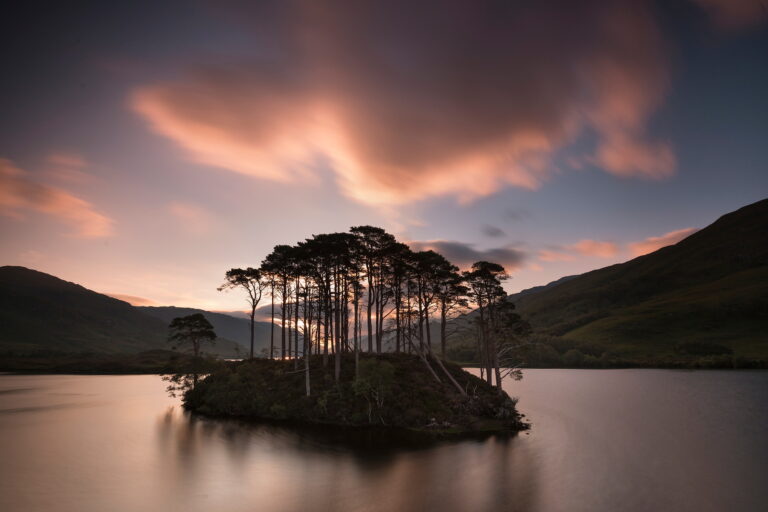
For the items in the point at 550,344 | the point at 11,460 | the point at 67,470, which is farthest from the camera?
the point at 550,344

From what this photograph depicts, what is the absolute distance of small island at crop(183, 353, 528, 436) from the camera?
41.8 m

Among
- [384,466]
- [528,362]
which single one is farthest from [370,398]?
[528,362]

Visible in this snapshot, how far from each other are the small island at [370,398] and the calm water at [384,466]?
416 centimetres

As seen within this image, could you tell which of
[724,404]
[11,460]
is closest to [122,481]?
[11,460]

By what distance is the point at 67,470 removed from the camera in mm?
28906

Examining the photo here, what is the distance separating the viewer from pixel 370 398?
43969 mm

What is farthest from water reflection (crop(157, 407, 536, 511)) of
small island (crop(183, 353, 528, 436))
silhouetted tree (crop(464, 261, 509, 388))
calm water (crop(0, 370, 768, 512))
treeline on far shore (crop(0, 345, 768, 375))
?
treeline on far shore (crop(0, 345, 768, 375))

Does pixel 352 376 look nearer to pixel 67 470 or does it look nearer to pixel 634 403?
pixel 67 470

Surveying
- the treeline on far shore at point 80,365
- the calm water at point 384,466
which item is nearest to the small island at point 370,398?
the calm water at point 384,466

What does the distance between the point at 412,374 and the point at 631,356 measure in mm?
146897

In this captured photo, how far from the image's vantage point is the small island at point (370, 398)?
41.8 metres

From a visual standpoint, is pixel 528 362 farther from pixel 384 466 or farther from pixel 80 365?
pixel 80 365

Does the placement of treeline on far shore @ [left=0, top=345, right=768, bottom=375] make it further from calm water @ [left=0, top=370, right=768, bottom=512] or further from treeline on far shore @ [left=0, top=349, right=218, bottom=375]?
calm water @ [left=0, top=370, right=768, bottom=512]

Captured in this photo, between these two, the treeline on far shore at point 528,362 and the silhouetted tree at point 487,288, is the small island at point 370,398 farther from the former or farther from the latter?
the treeline on far shore at point 528,362
